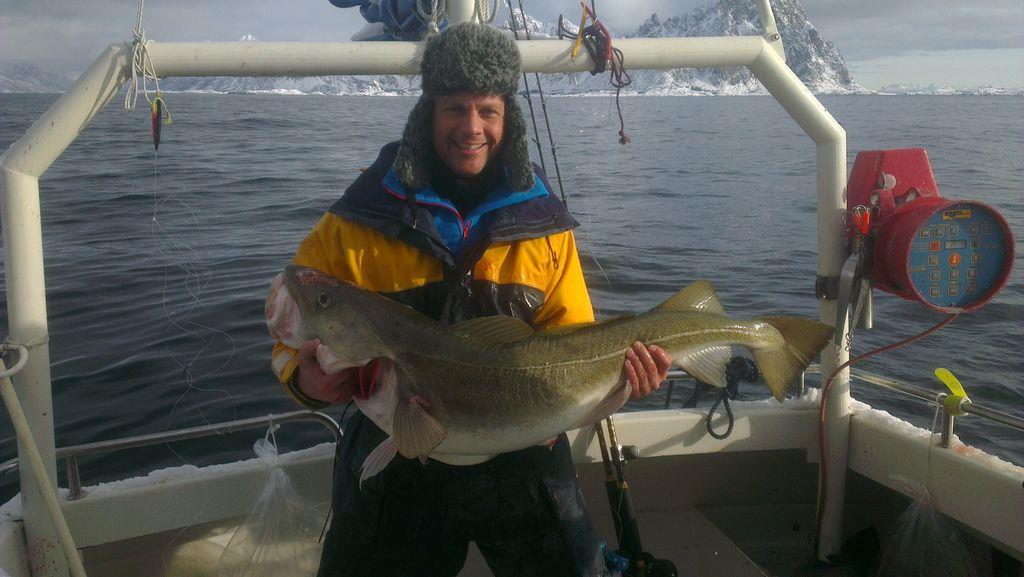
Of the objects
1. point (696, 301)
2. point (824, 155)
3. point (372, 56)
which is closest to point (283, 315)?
point (372, 56)

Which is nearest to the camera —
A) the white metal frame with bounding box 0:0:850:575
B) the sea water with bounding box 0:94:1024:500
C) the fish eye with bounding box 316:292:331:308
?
the fish eye with bounding box 316:292:331:308

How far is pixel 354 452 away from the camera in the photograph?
302 cm

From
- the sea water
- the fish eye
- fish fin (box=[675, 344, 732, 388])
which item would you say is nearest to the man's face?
the fish eye

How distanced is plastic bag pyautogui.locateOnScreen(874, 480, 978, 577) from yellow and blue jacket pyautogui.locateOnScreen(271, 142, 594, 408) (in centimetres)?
210

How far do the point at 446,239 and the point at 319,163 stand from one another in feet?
74.3

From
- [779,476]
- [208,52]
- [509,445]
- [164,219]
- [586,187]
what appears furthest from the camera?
[586,187]

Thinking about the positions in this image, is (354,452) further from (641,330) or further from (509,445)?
(641,330)

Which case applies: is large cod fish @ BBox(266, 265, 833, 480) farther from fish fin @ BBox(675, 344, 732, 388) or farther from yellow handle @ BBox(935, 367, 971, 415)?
yellow handle @ BBox(935, 367, 971, 415)

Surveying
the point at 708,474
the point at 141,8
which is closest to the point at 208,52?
the point at 141,8

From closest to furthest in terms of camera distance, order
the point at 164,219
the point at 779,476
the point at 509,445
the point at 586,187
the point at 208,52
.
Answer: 1. the point at 509,445
2. the point at 208,52
3. the point at 779,476
4. the point at 164,219
5. the point at 586,187

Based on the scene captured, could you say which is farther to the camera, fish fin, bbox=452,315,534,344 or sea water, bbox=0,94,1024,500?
sea water, bbox=0,94,1024,500

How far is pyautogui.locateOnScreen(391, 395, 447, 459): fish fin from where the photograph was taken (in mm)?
2516

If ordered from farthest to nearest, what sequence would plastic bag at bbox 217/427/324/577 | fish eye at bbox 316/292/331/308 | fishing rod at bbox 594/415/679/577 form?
1. fishing rod at bbox 594/415/679/577
2. plastic bag at bbox 217/427/324/577
3. fish eye at bbox 316/292/331/308

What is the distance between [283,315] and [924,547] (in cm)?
320
